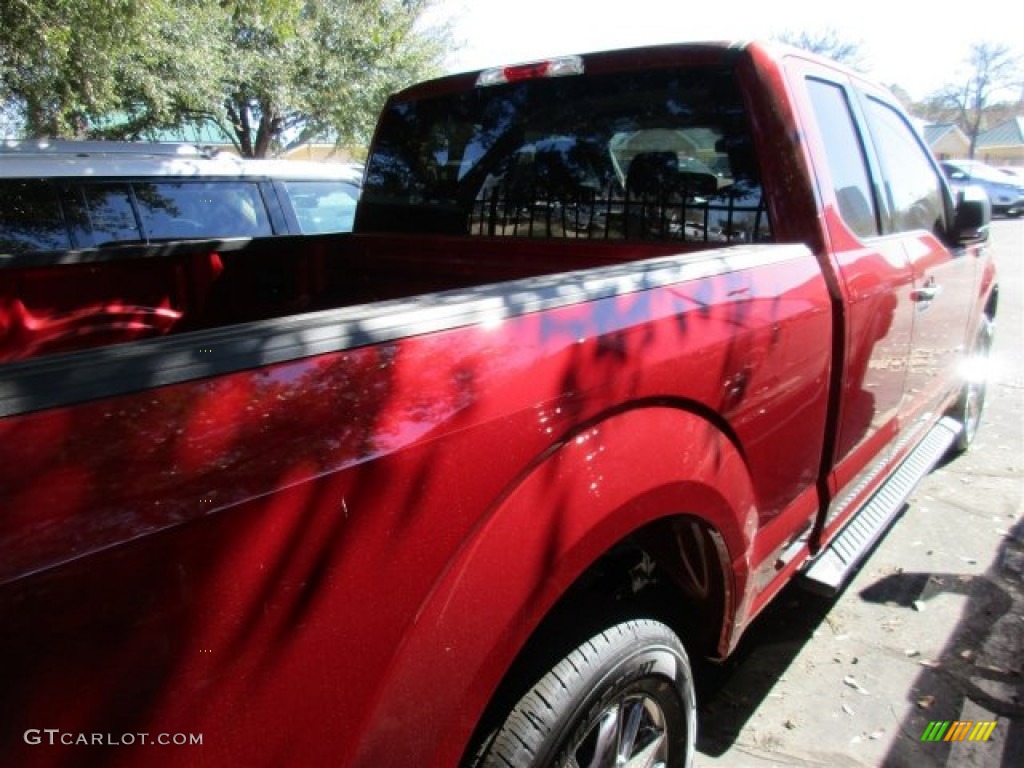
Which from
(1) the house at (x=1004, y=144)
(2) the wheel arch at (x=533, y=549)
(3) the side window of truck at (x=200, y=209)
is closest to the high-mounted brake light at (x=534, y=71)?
(2) the wheel arch at (x=533, y=549)

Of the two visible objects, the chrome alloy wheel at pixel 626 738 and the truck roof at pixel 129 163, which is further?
the truck roof at pixel 129 163

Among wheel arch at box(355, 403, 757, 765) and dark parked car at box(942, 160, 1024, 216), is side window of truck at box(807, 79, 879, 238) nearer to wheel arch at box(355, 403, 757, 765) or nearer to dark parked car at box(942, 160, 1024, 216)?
wheel arch at box(355, 403, 757, 765)

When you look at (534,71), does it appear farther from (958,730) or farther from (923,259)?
(958,730)

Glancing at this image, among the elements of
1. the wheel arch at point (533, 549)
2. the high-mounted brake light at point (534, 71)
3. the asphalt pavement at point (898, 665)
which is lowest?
the asphalt pavement at point (898, 665)

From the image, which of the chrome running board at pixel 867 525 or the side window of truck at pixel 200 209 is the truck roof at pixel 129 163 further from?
the chrome running board at pixel 867 525

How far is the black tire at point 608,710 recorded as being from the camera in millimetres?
1496

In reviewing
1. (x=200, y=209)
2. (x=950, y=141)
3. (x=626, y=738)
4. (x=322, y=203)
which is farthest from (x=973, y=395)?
(x=950, y=141)

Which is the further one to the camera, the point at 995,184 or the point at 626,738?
the point at 995,184

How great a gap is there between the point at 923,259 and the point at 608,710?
2492mm

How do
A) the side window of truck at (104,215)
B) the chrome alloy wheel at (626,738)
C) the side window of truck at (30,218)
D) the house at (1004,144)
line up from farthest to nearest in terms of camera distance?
the house at (1004,144) < the side window of truck at (104,215) < the side window of truck at (30,218) < the chrome alloy wheel at (626,738)

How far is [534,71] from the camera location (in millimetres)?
2814

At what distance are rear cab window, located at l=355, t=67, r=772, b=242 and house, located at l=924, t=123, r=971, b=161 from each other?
6352cm

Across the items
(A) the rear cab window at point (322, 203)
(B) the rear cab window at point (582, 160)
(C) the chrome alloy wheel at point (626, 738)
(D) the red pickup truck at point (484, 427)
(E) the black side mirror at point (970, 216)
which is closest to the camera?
(D) the red pickup truck at point (484, 427)

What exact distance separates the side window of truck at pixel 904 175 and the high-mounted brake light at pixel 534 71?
1241mm
